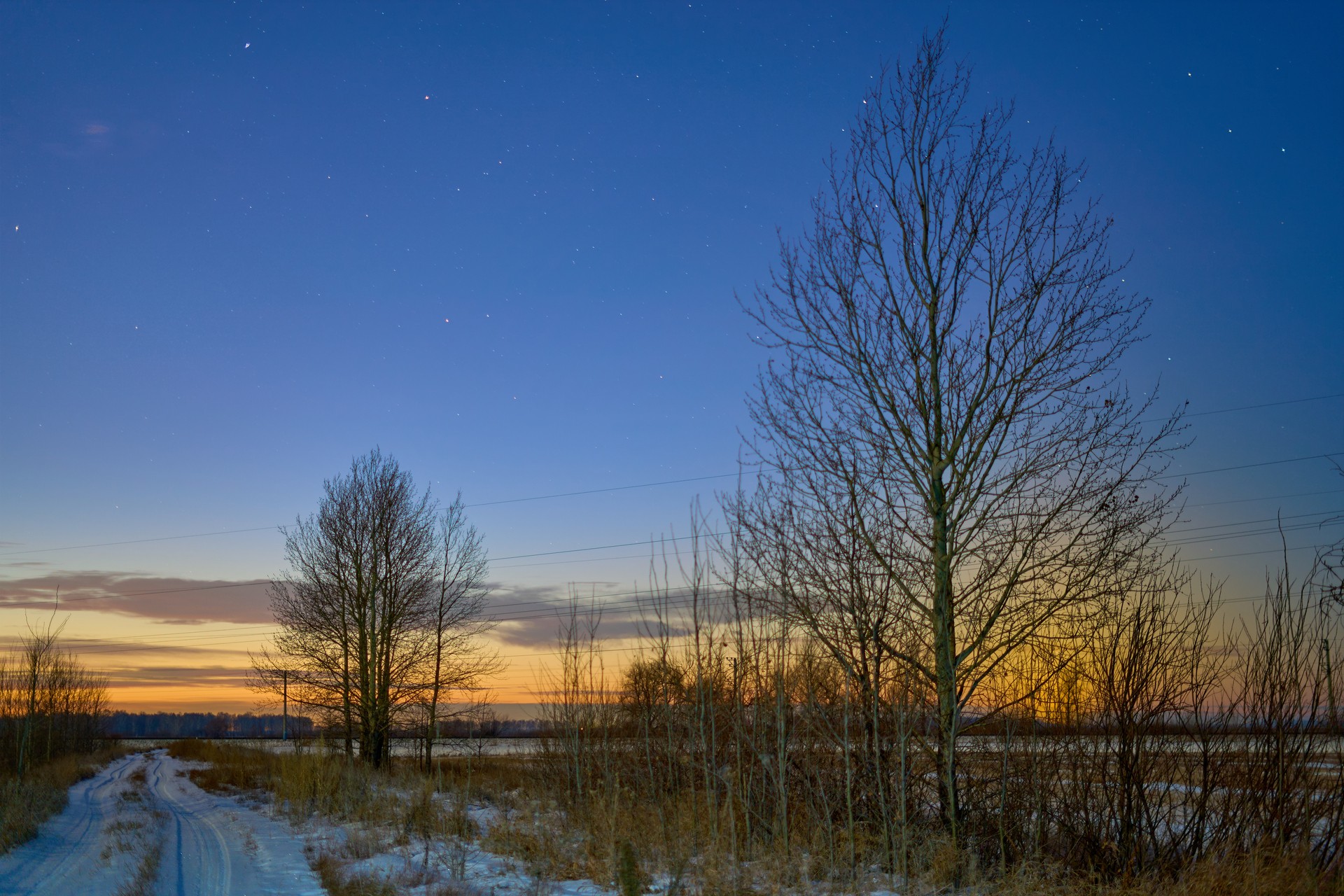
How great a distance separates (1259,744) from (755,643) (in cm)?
518

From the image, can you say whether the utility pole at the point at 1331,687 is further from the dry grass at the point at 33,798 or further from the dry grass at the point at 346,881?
the dry grass at the point at 33,798

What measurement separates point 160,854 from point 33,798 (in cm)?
1182

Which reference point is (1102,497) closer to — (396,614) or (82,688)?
(396,614)

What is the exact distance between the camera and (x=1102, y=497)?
8586 millimetres

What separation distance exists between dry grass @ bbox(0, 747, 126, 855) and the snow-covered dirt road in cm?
31

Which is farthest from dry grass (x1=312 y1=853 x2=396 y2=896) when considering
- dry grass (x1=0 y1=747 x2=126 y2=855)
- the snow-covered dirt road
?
dry grass (x1=0 y1=747 x2=126 y2=855)

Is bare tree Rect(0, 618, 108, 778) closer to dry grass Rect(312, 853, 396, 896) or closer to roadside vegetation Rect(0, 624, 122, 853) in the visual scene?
roadside vegetation Rect(0, 624, 122, 853)

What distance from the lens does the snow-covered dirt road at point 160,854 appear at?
10266 millimetres

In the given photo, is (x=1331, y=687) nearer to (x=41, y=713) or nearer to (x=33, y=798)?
(x=33, y=798)

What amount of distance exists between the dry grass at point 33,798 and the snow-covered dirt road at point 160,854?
0.31 m

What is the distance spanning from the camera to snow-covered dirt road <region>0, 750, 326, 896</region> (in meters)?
10.3

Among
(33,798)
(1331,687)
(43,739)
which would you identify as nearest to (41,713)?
(43,739)

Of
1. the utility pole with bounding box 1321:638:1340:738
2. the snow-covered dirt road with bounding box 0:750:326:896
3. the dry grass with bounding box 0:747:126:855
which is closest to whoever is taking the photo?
the utility pole with bounding box 1321:638:1340:738

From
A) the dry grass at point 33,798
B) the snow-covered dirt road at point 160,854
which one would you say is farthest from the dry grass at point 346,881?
the dry grass at point 33,798
